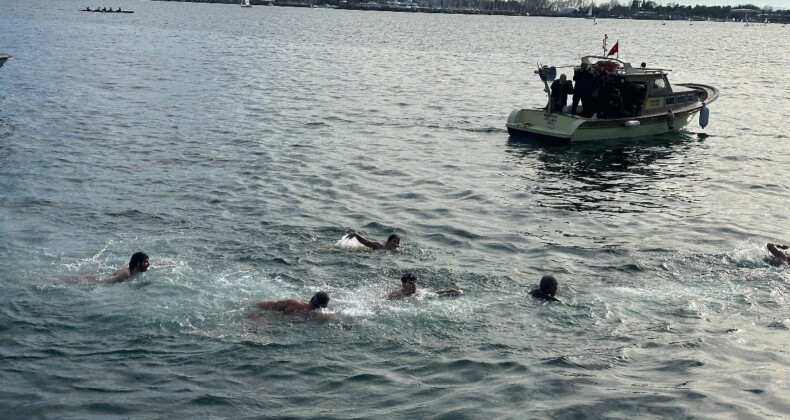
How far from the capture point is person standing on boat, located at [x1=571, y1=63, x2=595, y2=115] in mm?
28109

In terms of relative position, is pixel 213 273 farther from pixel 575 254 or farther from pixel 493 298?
pixel 575 254

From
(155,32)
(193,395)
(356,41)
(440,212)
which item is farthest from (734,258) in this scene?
(155,32)

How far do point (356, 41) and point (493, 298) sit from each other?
82802 millimetres

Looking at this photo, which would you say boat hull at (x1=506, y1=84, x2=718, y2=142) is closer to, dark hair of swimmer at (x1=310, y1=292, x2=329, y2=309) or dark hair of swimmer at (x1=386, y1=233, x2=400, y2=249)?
dark hair of swimmer at (x1=386, y1=233, x2=400, y2=249)

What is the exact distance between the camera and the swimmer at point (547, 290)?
561 inches

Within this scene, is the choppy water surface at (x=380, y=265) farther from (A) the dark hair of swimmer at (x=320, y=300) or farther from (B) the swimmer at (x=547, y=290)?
(A) the dark hair of swimmer at (x=320, y=300)

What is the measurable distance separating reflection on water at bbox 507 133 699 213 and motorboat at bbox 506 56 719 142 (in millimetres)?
405

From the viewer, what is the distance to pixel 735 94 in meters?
48.6

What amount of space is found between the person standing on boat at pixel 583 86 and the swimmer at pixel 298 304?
56.8 ft

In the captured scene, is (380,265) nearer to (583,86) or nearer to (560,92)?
(583,86)

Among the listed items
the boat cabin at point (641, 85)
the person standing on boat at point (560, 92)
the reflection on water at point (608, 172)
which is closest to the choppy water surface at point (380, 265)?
the reflection on water at point (608, 172)

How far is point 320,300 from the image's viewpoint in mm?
13227

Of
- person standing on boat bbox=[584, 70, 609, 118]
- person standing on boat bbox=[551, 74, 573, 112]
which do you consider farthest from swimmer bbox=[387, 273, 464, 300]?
person standing on boat bbox=[551, 74, 573, 112]

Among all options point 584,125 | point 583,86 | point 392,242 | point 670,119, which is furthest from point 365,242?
point 670,119
